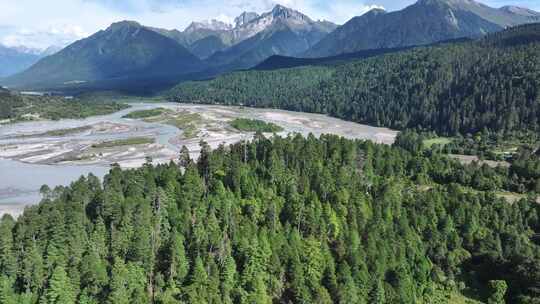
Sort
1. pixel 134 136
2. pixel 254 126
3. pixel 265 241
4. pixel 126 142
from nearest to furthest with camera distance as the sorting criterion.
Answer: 1. pixel 265 241
2. pixel 126 142
3. pixel 134 136
4. pixel 254 126

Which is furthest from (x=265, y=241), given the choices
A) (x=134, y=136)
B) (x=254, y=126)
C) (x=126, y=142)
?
(x=254, y=126)

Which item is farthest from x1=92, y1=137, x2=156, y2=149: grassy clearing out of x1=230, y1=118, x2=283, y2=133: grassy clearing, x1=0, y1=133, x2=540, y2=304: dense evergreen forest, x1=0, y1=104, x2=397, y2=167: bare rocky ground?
x1=0, y1=133, x2=540, y2=304: dense evergreen forest

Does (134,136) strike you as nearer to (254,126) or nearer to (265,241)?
(254,126)

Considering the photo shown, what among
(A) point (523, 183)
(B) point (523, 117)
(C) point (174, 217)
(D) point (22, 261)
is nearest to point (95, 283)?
(D) point (22, 261)

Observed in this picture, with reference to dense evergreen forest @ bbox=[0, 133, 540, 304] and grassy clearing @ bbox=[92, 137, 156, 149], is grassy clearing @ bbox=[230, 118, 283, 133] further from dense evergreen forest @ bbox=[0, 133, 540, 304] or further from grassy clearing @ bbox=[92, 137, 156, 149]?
dense evergreen forest @ bbox=[0, 133, 540, 304]

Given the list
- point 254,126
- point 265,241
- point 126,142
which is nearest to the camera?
point 265,241

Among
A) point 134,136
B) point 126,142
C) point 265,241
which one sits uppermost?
point 265,241

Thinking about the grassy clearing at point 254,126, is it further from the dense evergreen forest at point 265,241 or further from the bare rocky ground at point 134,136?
the dense evergreen forest at point 265,241
